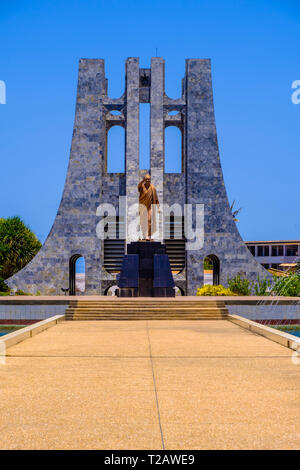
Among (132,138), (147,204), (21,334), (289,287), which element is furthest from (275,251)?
(21,334)

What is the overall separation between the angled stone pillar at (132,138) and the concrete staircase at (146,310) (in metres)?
17.4

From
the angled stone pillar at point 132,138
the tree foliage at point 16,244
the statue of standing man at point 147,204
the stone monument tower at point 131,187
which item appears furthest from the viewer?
the tree foliage at point 16,244

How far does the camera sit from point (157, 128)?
36.2 meters

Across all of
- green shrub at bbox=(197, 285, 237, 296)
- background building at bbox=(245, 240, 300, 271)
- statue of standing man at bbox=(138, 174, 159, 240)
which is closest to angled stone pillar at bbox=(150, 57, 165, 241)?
green shrub at bbox=(197, 285, 237, 296)

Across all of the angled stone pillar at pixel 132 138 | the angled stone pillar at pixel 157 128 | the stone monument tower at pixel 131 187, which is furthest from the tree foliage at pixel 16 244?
the angled stone pillar at pixel 157 128

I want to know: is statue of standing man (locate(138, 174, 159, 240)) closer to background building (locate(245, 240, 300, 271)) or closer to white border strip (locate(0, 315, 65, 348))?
white border strip (locate(0, 315, 65, 348))

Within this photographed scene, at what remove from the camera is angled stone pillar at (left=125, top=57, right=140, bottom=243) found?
118 feet

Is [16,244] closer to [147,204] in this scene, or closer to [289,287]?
[147,204]

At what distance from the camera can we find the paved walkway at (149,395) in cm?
466

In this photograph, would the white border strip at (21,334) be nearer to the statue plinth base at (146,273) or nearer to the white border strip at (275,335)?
the white border strip at (275,335)

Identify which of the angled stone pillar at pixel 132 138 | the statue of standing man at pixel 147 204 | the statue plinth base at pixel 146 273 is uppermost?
the angled stone pillar at pixel 132 138

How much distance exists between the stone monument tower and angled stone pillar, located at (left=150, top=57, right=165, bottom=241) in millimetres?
72

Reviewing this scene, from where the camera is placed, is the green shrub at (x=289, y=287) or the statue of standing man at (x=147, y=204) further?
the green shrub at (x=289, y=287)
